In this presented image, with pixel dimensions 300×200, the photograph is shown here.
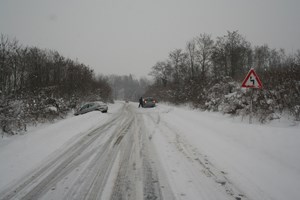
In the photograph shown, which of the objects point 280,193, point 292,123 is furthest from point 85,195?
point 292,123

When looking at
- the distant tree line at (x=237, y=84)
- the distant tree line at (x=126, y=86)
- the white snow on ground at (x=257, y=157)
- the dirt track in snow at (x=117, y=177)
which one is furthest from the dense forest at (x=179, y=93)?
the distant tree line at (x=126, y=86)

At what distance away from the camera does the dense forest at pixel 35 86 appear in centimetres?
1134

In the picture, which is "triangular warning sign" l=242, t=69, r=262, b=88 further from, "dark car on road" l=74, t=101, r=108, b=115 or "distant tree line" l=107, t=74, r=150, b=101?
"distant tree line" l=107, t=74, r=150, b=101

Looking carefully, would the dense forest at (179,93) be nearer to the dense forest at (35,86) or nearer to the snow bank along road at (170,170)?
the dense forest at (35,86)

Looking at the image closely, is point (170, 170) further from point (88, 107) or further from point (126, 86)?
point (126, 86)

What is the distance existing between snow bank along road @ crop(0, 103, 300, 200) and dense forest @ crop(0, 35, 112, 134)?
212 inches

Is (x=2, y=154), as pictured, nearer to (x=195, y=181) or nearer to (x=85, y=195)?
(x=85, y=195)

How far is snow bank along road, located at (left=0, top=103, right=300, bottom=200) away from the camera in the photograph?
3678 mm

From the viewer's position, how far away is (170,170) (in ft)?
15.5

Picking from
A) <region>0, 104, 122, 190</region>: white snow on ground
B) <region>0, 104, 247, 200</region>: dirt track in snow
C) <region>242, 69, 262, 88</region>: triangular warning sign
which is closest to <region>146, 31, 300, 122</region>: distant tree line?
<region>242, 69, 262, 88</region>: triangular warning sign

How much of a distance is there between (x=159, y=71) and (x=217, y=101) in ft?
163

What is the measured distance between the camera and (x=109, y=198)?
11.5 ft

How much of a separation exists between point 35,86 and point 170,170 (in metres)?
19.1

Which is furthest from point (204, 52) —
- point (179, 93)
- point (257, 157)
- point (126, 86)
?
Result: point (126, 86)
